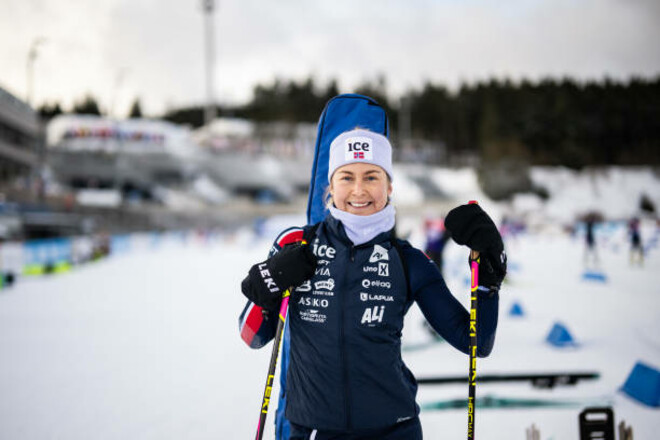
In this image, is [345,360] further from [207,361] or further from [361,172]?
[207,361]

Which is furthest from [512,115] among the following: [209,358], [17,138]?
[209,358]

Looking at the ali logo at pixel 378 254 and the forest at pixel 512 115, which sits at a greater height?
the forest at pixel 512 115

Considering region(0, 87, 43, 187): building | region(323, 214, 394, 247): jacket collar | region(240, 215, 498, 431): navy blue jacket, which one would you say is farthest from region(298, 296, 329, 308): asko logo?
region(0, 87, 43, 187): building

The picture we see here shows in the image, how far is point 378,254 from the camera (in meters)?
1.57

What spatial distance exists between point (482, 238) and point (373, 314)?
518 millimetres

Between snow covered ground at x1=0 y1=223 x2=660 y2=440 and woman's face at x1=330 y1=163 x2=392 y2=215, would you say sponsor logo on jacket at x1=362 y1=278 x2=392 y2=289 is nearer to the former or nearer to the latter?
woman's face at x1=330 y1=163 x2=392 y2=215

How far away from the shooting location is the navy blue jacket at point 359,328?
1.43 m

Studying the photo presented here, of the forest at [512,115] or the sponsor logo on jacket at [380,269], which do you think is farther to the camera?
the forest at [512,115]

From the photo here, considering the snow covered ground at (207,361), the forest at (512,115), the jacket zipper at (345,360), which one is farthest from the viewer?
the forest at (512,115)

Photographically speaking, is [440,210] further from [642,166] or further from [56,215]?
[56,215]

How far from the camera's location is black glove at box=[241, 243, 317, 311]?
1504 mm

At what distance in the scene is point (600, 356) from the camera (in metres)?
4.29

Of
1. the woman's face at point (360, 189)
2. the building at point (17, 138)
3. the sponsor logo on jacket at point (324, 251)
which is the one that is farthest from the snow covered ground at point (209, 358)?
the building at point (17, 138)

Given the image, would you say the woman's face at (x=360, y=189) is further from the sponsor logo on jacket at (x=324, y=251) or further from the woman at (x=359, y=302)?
the sponsor logo on jacket at (x=324, y=251)
